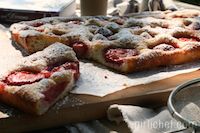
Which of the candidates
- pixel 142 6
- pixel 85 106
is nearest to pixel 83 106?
pixel 85 106

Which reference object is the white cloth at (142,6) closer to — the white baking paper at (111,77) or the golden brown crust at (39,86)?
the white baking paper at (111,77)

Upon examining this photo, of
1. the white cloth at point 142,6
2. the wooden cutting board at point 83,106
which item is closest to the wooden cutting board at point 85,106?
the wooden cutting board at point 83,106

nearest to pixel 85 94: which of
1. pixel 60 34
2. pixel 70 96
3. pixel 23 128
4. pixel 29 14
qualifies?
pixel 70 96

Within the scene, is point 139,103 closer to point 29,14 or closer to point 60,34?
point 60,34

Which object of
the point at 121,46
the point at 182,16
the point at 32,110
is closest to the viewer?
the point at 32,110

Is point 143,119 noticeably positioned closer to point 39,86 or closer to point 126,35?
point 39,86
